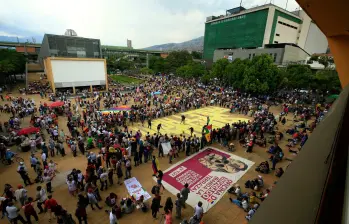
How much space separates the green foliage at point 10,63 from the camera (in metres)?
38.4

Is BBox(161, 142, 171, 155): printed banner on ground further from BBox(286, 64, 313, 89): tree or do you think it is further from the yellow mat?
BBox(286, 64, 313, 89): tree

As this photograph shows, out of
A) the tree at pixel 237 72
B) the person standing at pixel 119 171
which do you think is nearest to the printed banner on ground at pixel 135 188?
the person standing at pixel 119 171

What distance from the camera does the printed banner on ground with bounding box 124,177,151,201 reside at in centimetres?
990

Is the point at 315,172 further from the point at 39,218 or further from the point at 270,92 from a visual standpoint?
the point at 270,92

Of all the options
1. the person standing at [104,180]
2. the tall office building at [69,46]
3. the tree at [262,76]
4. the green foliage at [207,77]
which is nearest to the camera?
the person standing at [104,180]

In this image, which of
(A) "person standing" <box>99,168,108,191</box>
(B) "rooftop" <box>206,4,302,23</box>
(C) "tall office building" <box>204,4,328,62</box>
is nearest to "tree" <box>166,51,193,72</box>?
(C) "tall office building" <box>204,4,328,62</box>

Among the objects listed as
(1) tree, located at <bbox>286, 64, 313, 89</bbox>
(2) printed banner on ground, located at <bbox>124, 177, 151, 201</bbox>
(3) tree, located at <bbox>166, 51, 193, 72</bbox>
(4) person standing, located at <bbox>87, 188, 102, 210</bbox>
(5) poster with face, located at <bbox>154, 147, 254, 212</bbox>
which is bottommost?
(2) printed banner on ground, located at <bbox>124, 177, 151, 201</bbox>

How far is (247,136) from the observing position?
16828 millimetres

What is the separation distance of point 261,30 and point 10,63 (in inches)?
2939

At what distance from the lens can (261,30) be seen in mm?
61938

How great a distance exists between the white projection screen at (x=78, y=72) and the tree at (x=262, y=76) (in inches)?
1281

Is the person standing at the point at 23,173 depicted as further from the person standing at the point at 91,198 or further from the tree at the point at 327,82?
the tree at the point at 327,82

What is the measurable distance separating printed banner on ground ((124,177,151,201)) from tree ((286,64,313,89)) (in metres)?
32.2

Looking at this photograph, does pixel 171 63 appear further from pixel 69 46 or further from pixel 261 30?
pixel 69 46
